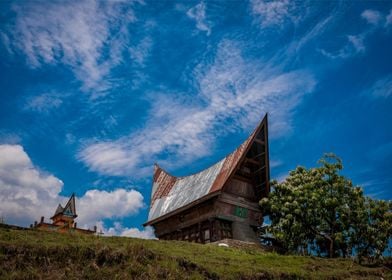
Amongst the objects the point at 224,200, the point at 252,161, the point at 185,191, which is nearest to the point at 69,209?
the point at 185,191

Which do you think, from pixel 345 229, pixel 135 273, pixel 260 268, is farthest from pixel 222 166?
pixel 135 273

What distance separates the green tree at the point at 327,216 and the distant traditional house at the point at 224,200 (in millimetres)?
1704

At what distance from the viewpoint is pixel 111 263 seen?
11562 millimetres

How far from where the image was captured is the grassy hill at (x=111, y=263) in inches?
409

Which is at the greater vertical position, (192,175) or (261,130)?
(261,130)

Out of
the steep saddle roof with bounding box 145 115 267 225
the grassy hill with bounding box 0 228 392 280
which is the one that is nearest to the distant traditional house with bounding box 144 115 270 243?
the steep saddle roof with bounding box 145 115 267 225

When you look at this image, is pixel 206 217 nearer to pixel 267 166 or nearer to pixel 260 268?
pixel 267 166

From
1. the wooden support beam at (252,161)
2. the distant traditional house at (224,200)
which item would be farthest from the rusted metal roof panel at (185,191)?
the wooden support beam at (252,161)

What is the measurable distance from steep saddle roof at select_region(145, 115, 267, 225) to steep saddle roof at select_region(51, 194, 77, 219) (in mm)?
18884

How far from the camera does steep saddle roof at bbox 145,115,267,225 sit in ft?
84.6

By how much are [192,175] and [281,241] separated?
10.0 metres

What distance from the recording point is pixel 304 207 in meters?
24.8

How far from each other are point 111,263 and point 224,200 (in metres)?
15.4

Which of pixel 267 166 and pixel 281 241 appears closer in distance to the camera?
pixel 281 241
